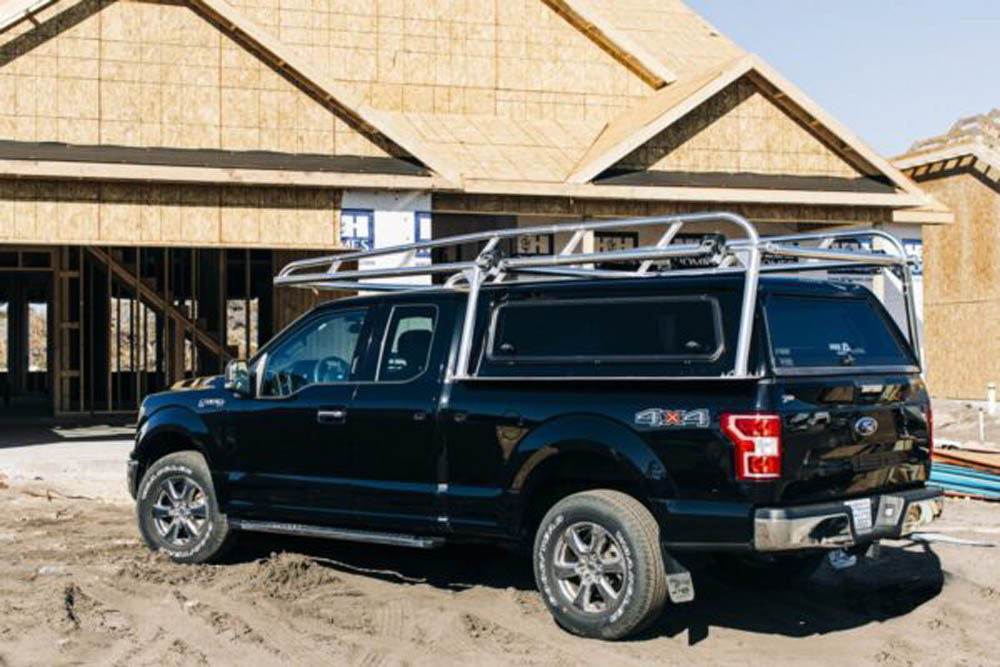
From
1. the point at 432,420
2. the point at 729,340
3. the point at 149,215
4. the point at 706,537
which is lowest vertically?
the point at 706,537

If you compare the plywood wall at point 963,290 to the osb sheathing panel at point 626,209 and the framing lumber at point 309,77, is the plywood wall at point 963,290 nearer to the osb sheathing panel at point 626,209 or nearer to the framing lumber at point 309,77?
the osb sheathing panel at point 626,209

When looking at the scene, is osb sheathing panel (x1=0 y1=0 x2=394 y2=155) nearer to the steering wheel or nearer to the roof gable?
the roof gable

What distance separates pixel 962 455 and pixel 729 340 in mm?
8474

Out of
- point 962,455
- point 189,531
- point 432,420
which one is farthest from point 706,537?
point 962,455

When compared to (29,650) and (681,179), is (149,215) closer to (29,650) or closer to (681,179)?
(681,179)

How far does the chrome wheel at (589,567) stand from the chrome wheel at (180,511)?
325 cm

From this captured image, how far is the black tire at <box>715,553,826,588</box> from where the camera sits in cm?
860

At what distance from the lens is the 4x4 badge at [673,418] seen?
6930mm

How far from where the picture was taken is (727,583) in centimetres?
892

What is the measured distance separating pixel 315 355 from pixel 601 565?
2.89 m

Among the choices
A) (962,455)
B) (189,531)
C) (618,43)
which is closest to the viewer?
(189,531)

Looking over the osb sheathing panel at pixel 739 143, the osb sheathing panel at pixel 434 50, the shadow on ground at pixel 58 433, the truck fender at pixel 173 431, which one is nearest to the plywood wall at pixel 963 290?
the osb sheathing panel at pixel 739 143

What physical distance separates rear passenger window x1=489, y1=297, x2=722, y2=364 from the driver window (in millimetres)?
1321

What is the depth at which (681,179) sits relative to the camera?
65.0 ft
